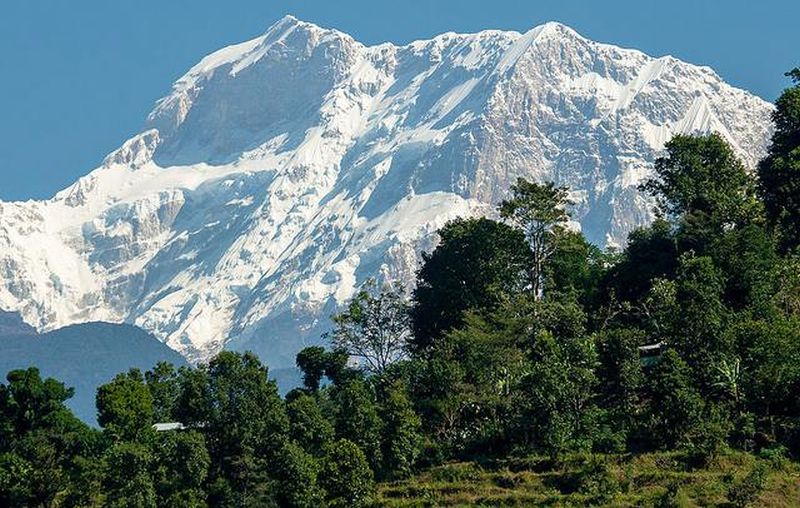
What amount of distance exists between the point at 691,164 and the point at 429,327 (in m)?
22.5

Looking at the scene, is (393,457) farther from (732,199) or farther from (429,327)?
(732,199)

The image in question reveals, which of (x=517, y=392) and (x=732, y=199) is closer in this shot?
(x=517, y=392)

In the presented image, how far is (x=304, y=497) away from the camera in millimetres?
84000

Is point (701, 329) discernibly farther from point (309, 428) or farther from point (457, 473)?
point (309, 428)

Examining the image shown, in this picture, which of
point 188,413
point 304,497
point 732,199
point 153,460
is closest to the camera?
point 304,497

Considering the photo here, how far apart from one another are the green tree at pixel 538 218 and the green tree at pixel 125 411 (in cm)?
2805

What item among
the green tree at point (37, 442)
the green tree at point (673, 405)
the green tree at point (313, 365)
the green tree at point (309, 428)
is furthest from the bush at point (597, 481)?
the green tree at point (313, 365)

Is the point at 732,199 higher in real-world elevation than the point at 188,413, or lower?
higher

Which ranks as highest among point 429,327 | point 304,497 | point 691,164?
point 691,164

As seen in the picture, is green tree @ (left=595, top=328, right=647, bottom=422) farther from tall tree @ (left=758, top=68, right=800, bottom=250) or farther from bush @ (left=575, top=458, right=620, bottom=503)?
tall tree @ (left=758, top=68, right=800, bottom=250)

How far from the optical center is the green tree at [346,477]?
84.6m

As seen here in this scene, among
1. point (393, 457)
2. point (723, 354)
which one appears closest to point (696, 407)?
point (723, 354)

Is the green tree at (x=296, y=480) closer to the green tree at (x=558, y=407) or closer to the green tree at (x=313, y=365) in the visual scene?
the green tree at (x=558, y=407)

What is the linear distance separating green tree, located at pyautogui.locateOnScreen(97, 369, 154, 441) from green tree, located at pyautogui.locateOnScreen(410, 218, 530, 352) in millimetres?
21669
